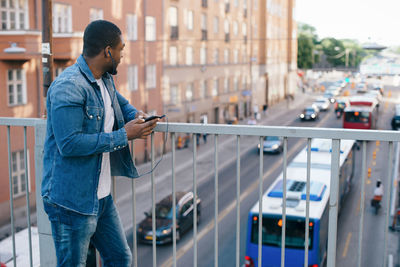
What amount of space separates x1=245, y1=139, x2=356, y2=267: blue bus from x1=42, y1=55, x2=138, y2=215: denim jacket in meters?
1.46

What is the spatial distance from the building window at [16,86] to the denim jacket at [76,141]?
1739cm

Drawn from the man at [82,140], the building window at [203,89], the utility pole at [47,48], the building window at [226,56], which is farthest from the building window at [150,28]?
the man at [82,140]

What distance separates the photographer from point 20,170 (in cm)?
1884

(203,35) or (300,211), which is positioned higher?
(203,35)

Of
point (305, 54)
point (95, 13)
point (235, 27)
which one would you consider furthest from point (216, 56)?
point (305, 54)

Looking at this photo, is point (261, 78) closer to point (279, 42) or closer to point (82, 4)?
point (279, 42)

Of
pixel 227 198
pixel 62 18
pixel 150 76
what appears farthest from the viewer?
pixel 150 76

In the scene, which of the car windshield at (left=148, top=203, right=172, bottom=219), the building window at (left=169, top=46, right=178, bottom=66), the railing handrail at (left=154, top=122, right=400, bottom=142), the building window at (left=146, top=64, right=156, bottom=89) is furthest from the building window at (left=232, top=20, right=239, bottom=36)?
the railing handrail at (left=154, top=122, right=400, bottom=142)

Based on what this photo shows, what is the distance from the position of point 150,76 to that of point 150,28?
9.44 ft

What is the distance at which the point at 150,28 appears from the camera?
30922 millimetres

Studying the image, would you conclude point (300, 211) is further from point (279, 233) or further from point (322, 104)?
point (322, 104)

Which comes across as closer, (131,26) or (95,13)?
(95,13)

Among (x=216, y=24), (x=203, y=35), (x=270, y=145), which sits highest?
(x=216, y=24)

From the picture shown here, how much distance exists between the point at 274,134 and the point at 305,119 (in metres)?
48.4
